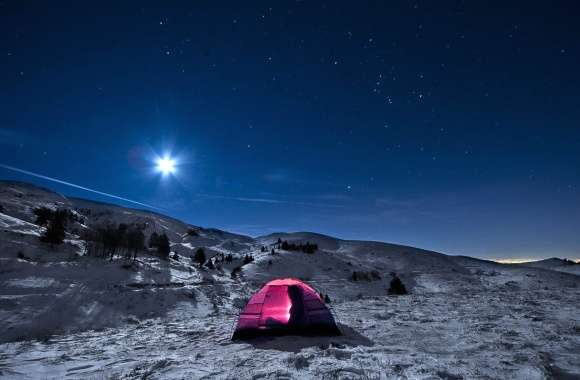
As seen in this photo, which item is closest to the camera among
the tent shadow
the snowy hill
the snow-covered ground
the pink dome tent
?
the snow-covered ground

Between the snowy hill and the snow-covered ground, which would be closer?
the snow-covered ground

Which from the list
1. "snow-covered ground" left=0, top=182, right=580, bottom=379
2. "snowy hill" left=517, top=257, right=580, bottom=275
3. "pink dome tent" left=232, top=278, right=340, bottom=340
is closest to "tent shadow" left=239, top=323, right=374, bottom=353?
"snow-covered ground" left=0, top=182, right=580, bottom=379

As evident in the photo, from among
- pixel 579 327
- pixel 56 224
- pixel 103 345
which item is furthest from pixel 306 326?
pixel 56 224

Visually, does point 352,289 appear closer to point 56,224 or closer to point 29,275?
point 29,275

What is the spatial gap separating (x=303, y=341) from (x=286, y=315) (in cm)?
113

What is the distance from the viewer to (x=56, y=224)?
126 ft

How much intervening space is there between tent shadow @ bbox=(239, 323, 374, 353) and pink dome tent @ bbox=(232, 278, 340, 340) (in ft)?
0.68

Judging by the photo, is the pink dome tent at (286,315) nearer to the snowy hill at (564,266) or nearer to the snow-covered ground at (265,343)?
the snow-covered ground at (265,343)

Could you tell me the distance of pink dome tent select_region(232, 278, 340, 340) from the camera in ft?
27.8

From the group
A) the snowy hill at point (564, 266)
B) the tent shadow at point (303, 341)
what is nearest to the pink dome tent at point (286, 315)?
the tent shadow at point (303, 341)

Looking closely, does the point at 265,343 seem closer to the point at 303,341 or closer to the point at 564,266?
the point at 303,341

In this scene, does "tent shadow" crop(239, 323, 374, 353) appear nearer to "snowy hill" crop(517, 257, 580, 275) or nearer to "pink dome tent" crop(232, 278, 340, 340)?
"pink dome tent" crop(232, 278, 340, 340)

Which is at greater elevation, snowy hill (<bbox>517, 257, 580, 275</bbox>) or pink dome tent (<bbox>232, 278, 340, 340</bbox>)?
snowy hill (<bbox>517, 257, 580, 275</bbox>)

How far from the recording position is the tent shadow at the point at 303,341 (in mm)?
7311
